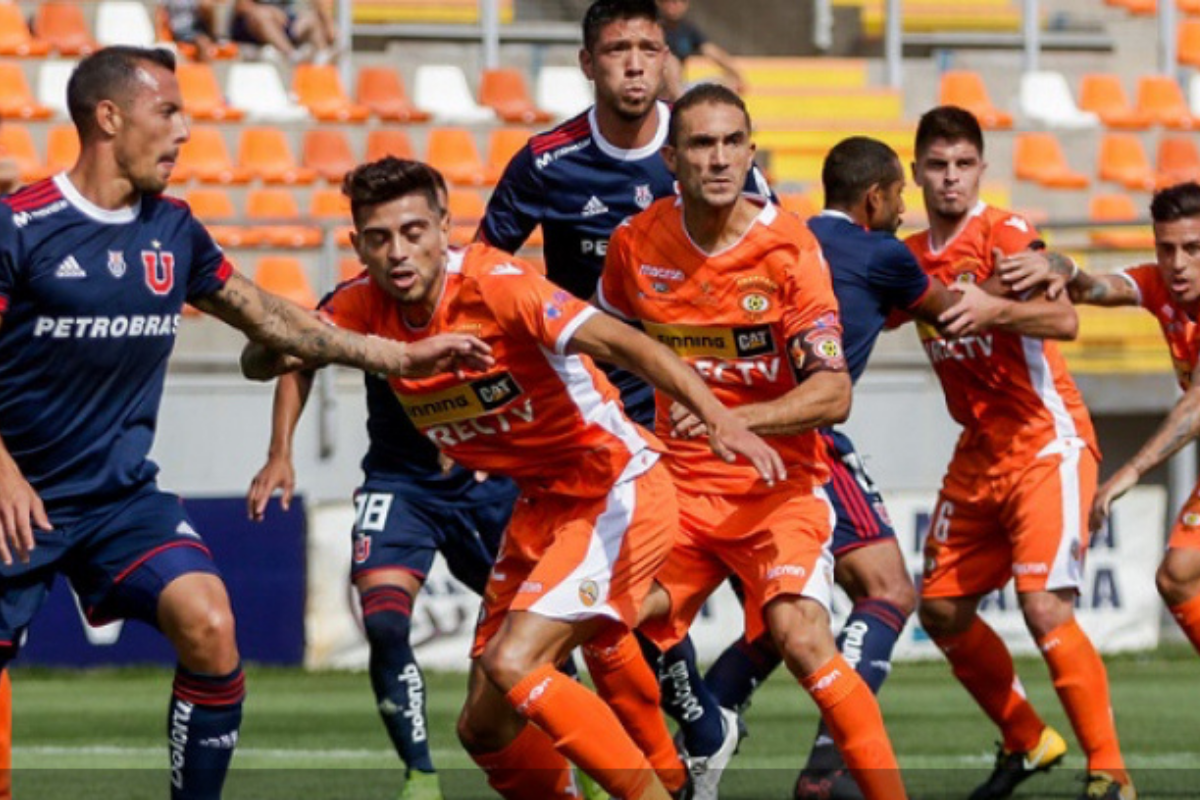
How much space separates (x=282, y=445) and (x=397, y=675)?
992 millimetres

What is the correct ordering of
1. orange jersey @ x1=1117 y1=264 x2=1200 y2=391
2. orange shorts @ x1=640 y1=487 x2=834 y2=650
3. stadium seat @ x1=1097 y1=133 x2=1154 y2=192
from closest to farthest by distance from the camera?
1. orange shorts @ x1=640 y1=487 x2=834 y2=650
2. orange jersey @ x1=1117 y1=264 x2=1200 y2=391
3. stadium seat @ x1=1097 y1=133 x2=1154 y2=192

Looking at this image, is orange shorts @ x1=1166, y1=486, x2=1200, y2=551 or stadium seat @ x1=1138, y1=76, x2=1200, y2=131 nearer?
orange shorts @ x1=1166, y1=486, x2=1200, y2=551

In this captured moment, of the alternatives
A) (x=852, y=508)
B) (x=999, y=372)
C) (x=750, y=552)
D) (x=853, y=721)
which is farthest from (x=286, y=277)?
(x=853, y=721)

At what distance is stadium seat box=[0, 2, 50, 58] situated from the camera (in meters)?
17.8

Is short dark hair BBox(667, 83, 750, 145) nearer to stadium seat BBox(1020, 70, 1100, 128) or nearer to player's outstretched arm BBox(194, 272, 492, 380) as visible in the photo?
player's outstretched arm BBox(194, 272, 492, 380)

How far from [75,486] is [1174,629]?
359 inches

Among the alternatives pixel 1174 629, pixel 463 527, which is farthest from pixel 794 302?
pixel 1174 629

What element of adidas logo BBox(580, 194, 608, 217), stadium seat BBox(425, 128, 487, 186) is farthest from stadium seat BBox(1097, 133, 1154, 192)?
adidas logo BBox(580, 194, 608, 217)

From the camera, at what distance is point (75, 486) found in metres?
6.88

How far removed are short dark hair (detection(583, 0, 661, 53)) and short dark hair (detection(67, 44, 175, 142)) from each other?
2.01m

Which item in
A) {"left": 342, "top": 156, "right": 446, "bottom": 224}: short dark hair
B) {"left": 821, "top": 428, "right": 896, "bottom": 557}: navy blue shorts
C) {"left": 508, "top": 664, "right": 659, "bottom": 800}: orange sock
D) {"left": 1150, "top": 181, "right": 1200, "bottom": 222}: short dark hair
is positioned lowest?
{"left": 508, "top": 664, "right": 659, "bottom": 800}: orange sock

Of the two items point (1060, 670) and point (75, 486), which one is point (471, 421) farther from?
point (1060, 670)

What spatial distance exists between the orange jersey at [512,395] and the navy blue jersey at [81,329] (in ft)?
2.22

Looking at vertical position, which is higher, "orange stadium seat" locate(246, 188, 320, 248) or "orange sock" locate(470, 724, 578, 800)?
"orange stadium seat" locate(246, 188, 320, 248)
